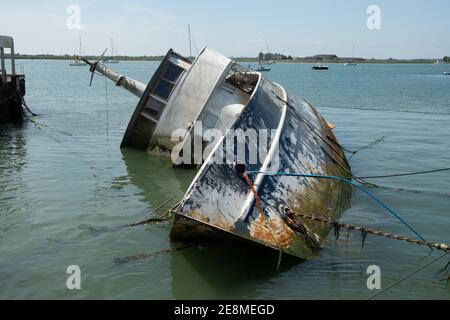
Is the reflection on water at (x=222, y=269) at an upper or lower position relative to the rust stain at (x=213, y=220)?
lower

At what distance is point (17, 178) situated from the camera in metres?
14.0

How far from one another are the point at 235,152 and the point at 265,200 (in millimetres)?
1226

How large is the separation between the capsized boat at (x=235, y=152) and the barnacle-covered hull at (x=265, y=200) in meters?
0.02

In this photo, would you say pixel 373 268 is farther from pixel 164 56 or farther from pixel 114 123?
pixel 114 123

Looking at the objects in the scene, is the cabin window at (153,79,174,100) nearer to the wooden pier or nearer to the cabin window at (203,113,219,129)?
the cabin window at (203,113,219,129)

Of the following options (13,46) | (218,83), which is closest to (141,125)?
(218,83)

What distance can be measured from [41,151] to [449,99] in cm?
3650

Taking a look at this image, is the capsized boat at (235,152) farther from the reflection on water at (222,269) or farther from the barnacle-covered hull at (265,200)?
the reflection on water at (222,269)

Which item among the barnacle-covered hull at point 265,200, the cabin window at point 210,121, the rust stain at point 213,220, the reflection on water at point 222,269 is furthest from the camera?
the cabin window at point 210,121

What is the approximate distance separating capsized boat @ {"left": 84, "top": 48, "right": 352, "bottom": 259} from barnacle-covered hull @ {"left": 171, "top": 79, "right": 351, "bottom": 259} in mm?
19

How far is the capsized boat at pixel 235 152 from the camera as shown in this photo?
804 centimetres

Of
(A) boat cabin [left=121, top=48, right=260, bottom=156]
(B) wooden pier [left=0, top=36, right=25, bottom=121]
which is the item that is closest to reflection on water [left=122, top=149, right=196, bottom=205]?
(A) boat cabin [left=121, top=48, right=260, bottom=156]

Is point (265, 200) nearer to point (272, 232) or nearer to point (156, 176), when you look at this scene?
point (272, 232)

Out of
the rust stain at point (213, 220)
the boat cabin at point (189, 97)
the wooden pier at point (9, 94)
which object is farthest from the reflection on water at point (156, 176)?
the wooden pier at point (9, 94)
